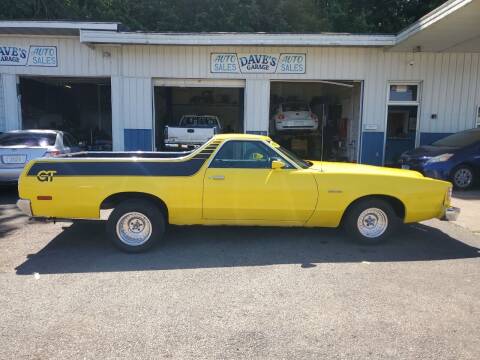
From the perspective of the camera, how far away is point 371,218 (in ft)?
19.0

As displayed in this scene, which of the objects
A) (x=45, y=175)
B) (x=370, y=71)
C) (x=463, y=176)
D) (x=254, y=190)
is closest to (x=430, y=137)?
Result: (x=370, y=71)

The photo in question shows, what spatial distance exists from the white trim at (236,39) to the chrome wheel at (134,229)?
27.3 feet

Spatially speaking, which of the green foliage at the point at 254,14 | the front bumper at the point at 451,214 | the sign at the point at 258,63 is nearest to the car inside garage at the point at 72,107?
the green foliage at the point at 254,14

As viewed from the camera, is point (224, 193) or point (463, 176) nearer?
point (224, 193)

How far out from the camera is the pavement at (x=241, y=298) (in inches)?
124

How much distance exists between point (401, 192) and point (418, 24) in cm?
704

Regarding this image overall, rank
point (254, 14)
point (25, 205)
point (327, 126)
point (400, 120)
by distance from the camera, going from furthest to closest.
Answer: point (254, 14) < point (327, 126) < point (400, 120) < point (25, 205)

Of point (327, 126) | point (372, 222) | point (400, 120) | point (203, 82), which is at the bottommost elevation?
point (372, 222)

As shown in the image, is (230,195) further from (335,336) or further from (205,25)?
(205,25)

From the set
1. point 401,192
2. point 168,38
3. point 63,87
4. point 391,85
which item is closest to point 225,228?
point 401,192

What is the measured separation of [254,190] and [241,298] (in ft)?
5.95

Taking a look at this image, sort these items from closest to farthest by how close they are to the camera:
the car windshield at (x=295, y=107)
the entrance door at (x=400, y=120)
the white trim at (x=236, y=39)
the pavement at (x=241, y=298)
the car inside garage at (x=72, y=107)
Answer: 1. the pavement at (x=241, y=298)
2. the white trim at (x=236, y=39)
3. the entrance door at (x=400, y=120)
4. the car windshield at (x=295, y=107)
5. the car inside garage at (x=72, y=107)

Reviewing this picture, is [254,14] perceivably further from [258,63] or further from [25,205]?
[25,205]

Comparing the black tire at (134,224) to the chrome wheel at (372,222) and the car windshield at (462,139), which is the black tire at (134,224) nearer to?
the chrome wheel at (372,222)
